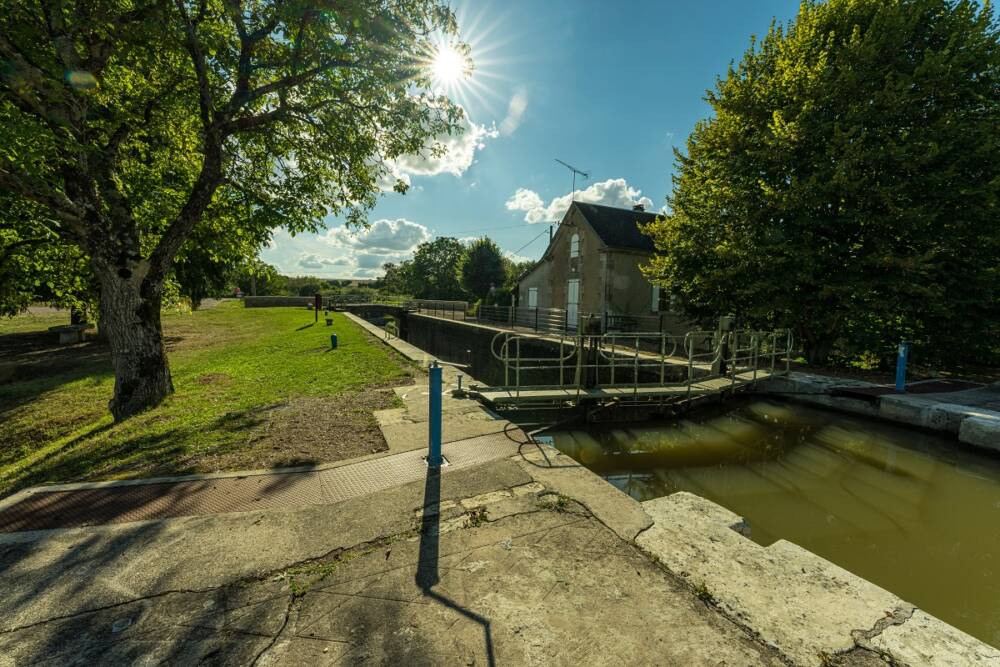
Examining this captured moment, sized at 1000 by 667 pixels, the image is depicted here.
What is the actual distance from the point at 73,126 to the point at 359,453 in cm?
561

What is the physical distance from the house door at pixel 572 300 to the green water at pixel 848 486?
13.7 metres

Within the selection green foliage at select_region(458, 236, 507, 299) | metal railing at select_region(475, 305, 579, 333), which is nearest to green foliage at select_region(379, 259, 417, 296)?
green foliage at select_region(458, 236, 507, 299)

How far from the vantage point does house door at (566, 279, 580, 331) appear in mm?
21906

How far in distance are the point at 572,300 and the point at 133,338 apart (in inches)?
758

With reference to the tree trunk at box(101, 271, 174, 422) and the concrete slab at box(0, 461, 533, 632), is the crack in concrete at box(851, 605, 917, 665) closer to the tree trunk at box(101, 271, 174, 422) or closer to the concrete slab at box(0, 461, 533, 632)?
the concrete slab at box(0, 461, 533, 632)

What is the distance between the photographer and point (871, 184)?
31.6ft

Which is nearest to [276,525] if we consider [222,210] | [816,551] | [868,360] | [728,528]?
[728,528]

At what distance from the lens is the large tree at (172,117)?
17.1 ft

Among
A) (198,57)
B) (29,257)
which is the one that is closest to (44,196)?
(198,57)

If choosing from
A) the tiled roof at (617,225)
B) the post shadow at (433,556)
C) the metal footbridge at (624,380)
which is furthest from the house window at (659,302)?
the post shadow at (433,556)

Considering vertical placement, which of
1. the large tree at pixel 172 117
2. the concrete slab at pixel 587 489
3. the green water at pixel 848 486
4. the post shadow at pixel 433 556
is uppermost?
the large tree at pixel 172 117

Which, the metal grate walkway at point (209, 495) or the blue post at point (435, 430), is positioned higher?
the blue post at point (435, 430)

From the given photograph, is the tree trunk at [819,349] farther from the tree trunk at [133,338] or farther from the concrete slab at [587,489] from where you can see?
the tree trunk at [133,338]

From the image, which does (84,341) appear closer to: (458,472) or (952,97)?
(458,472)
